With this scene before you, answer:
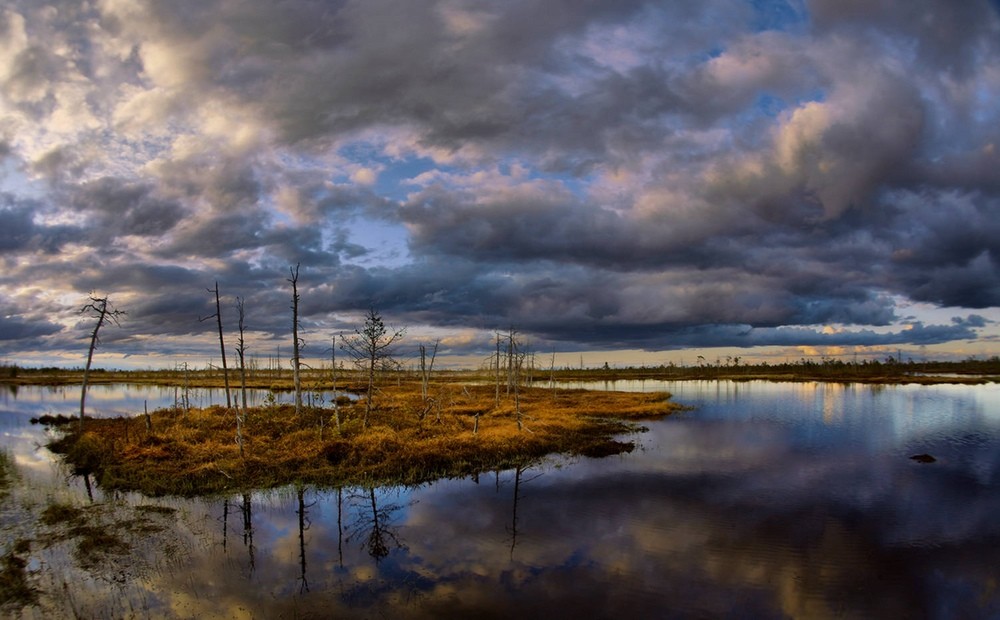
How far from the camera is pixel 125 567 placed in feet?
53.1

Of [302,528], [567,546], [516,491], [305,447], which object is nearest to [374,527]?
[302,528]

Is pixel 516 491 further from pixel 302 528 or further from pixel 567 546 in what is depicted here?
pixel 302 528

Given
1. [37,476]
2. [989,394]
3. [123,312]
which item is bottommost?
[989,394]

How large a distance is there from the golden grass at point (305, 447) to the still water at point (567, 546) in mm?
1753

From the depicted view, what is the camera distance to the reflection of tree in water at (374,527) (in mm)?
18938

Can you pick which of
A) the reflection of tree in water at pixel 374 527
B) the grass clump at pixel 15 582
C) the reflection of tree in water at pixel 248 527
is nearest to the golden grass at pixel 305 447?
the reflection of tree in water at pixel 248 527

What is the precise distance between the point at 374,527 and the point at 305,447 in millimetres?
11862

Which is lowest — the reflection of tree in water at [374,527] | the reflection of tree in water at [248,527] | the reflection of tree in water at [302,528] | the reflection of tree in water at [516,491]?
the reflection of tree in water at [516,491]

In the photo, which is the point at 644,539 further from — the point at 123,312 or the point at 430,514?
the point at 123,312

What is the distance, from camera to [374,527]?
2111 cm

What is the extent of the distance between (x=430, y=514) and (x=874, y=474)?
24.1 m

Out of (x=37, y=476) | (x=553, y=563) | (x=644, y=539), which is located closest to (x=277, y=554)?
(x=553, y=563)

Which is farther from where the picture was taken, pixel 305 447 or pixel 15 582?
pixel 305 447

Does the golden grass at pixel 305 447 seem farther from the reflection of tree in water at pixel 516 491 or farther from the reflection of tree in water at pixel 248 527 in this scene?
the reflection of tree in water at pixel 248 527
